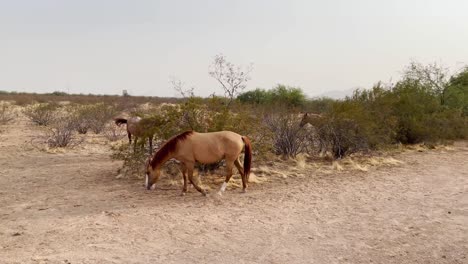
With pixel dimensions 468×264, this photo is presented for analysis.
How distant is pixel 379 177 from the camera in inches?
348

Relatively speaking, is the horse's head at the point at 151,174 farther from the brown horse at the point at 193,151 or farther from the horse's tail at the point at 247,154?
the horse's tail at the point at 247,154

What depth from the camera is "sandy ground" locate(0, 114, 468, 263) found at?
14.8 feet

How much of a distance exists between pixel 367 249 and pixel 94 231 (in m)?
3.62

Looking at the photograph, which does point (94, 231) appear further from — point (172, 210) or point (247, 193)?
point (247, 193)

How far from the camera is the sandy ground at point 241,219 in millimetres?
4520

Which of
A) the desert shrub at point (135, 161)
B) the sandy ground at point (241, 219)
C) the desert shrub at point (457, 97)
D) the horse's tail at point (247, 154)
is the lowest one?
the sandy ground at point (241, 219)

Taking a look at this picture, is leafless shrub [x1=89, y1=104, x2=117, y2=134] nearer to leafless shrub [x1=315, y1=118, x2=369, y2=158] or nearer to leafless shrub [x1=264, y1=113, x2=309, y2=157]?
leafless shrub [x1=264, y1=113, x2=309, y2=157]

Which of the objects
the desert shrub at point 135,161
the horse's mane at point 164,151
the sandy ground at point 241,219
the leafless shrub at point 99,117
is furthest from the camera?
the leafless shrub at point 99,117

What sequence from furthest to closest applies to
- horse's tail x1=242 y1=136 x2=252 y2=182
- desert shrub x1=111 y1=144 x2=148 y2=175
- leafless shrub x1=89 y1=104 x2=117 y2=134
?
leafless shrub x1=89 y1=104 x2=117 y2=134 → desert shrub x1=111 y1=144 x2=148 y2=175 → horse's tail x1=242 y1=136 x2=252 y2=182

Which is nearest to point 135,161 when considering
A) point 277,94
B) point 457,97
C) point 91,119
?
point 91,119

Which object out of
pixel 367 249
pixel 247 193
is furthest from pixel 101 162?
pixel 367 249

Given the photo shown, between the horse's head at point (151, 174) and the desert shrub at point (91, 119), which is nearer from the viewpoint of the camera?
the horse's head at point (151, 174)

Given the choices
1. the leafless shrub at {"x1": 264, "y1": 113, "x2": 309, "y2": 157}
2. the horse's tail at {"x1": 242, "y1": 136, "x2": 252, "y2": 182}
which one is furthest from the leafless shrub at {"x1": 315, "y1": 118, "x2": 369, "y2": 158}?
the horse's tail at {"x1": 242, "y1": 136, "x2": 252, "y2": 182}

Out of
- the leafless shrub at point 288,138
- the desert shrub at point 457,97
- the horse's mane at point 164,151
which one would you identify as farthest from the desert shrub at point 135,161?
the desert shrub at point 457,97
